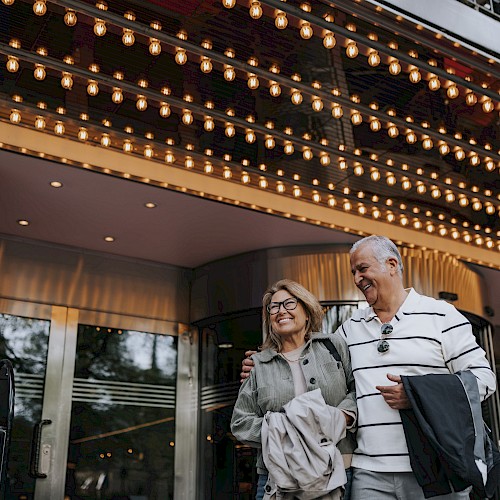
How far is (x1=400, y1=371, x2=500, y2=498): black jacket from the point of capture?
2430 millimetres

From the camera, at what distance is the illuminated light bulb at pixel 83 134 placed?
6.14 meters

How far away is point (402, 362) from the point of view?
2.72 meters

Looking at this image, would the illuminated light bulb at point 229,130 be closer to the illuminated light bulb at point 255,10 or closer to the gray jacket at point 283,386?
the illuminated light bulb at point 255,10

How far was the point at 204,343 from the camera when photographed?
329 inches

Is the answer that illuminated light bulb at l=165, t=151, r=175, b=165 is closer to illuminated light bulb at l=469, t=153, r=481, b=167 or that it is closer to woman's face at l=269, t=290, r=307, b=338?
illuminated light bulb at l=469, t=153, r=481, b=167

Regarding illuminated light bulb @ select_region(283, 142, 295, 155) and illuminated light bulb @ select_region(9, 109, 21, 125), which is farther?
illuminated light bulb @ select_region(283, 142, 295, 155)

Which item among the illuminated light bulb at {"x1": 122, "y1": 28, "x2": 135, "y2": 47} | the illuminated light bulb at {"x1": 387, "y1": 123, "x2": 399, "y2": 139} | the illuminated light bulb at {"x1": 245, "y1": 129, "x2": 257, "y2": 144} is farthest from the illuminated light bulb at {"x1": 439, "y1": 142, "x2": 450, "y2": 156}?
Result: the illuminated light bulb at {"x1": 122, "y1": 28, "x2": 135, "y2": 47}

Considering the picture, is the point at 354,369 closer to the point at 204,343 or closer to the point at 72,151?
the point at 72,151

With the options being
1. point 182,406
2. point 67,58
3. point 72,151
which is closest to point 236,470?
point 182,406

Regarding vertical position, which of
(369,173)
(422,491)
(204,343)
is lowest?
(422,491)

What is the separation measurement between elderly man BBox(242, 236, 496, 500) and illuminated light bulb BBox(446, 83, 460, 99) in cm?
316

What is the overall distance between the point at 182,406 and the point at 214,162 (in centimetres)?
294

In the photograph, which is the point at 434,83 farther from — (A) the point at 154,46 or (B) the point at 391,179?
(A) the point at 154,46

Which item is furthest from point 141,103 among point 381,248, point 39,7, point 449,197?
point 449,197
